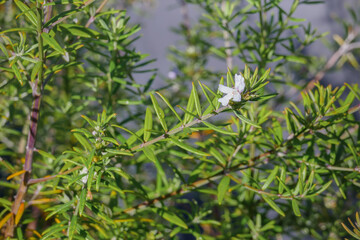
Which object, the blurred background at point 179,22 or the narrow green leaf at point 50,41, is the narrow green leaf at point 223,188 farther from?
the blurred background at point 179,22

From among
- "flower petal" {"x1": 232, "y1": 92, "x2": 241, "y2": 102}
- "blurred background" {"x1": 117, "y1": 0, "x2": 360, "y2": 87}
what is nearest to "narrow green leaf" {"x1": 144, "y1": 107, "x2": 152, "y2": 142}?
"flower petal" {"x1": 232, "y1": 92, "x2": 241, "y2": 102}

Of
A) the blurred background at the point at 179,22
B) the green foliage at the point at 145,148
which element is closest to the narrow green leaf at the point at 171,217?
the green foliage at the point at 145,148

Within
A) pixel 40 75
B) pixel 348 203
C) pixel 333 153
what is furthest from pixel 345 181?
pixel 40 75

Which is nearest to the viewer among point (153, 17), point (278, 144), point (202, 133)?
point (278, 144)

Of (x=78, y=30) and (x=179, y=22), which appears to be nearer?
(x=78, y=30)

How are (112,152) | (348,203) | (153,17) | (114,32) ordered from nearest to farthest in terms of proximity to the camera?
(112,152)
(114,32)
(348,203)
(153,17)

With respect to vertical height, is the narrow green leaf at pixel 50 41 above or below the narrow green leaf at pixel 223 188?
above

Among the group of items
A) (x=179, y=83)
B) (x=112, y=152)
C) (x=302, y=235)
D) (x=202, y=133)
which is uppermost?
(x=112, y=152)

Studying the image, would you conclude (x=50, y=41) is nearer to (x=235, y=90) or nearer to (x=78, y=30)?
(x=78, y=30)

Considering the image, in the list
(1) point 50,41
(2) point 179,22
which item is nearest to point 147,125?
(1) point 50,41

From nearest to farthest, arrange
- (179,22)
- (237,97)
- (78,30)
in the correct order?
(237,97) < (78,30) < (179,22)

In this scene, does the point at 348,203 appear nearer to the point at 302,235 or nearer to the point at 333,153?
the point at 302,235

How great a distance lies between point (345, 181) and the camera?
56 centimetres

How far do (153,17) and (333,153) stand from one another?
0.98 meters
